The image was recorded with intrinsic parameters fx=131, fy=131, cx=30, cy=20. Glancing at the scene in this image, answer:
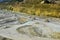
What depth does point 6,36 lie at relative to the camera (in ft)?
3.53

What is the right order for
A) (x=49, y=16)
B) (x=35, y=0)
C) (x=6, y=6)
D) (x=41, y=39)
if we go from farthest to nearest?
(x=35, y=0) → (x=6, y=6) → (x=49, y=16) → (x=41, y=39)

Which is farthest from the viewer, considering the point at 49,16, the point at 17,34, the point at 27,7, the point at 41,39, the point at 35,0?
the point at 35,0

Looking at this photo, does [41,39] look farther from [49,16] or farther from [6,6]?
[6,6]

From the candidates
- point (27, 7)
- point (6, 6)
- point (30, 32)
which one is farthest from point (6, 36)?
point (6, 6)

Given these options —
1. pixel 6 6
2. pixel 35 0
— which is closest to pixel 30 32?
pixel 6 6

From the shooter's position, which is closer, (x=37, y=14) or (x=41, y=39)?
(x=41, y=39)

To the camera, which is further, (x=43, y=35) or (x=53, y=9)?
(x=53, y=9)

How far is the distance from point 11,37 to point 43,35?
263mm

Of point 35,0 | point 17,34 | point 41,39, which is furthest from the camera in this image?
point 35,0

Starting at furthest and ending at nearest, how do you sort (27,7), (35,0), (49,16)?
(35,0) < (27,7) < (49,16)

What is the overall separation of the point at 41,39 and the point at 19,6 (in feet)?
4.32

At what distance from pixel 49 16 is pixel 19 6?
2.10 feet

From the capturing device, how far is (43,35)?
3.58 feet

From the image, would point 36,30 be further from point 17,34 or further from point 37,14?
point 37,14
